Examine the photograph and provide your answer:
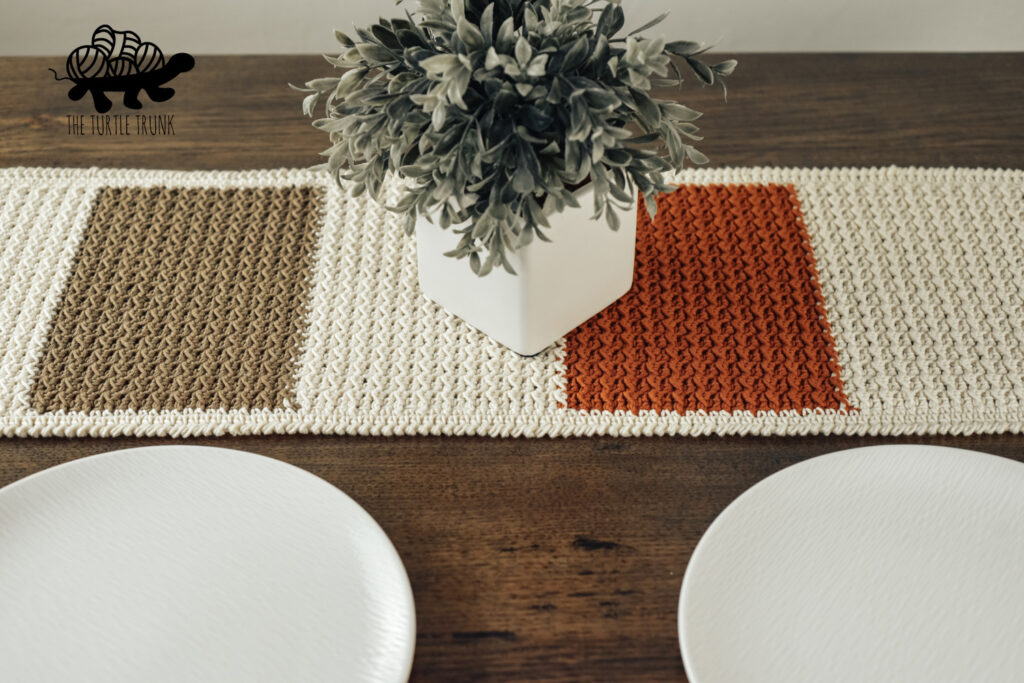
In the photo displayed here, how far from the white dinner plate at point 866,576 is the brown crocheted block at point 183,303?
0.39m

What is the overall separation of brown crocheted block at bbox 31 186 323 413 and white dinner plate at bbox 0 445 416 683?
0.37 feet

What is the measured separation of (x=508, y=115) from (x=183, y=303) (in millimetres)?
395

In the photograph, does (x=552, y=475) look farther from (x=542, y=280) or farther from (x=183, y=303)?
(x=183, y=303)

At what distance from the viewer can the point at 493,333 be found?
77cm

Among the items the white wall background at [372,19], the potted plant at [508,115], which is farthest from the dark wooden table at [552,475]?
the white wall background at [372,19]

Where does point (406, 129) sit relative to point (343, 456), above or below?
above

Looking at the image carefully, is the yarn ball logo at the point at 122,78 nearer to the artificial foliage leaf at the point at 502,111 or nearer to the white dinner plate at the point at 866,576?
the artificial foliage leaf at the point at 502,111

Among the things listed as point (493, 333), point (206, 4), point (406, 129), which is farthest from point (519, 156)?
point (206, 4)

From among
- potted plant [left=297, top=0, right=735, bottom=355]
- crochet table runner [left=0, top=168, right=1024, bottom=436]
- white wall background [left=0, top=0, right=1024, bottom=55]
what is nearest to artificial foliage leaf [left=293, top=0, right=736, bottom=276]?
potted plant [left=297, top=0, right=735, bottom=355]

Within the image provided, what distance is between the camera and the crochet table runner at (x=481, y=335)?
2.38 feet

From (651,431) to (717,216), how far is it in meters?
0.29

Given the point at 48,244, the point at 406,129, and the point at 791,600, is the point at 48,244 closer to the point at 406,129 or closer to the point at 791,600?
the point at 406,129

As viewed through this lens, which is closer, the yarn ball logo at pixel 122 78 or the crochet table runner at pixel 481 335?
the crochet table runner at pixel 481 335

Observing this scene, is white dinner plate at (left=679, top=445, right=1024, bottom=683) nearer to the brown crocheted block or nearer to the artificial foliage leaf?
the artificial foliage leaf
